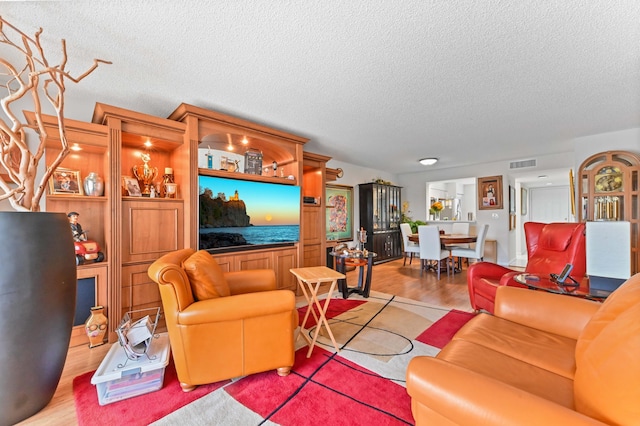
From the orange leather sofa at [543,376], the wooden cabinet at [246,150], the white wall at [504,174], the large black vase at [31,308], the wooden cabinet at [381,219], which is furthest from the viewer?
the wooden cabinet at [381,219]

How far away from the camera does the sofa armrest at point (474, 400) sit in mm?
780

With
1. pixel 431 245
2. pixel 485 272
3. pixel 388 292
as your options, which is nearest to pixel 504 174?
pixel 431 245

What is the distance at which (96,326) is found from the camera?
238 centimetres

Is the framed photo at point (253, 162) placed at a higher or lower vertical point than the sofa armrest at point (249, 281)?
higher

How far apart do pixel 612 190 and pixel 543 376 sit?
4274 mm

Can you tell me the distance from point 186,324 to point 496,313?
214 centimetres

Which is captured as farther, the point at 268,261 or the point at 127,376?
the point at 268,261

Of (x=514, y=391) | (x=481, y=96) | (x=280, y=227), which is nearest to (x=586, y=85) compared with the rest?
(x=481, y=96)

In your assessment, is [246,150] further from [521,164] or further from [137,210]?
[521,164]

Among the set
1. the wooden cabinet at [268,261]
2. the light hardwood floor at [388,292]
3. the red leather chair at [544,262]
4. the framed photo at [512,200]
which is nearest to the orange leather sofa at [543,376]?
the red leather chair at [544,262]

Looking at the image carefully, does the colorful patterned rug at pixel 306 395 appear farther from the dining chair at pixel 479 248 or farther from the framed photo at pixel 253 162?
the dining chair at pixel 479 248

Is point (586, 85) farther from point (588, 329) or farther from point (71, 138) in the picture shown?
point (71, 138)

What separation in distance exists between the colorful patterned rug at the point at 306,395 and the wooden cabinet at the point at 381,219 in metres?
3.86

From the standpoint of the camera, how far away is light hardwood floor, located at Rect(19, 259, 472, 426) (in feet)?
5.13
